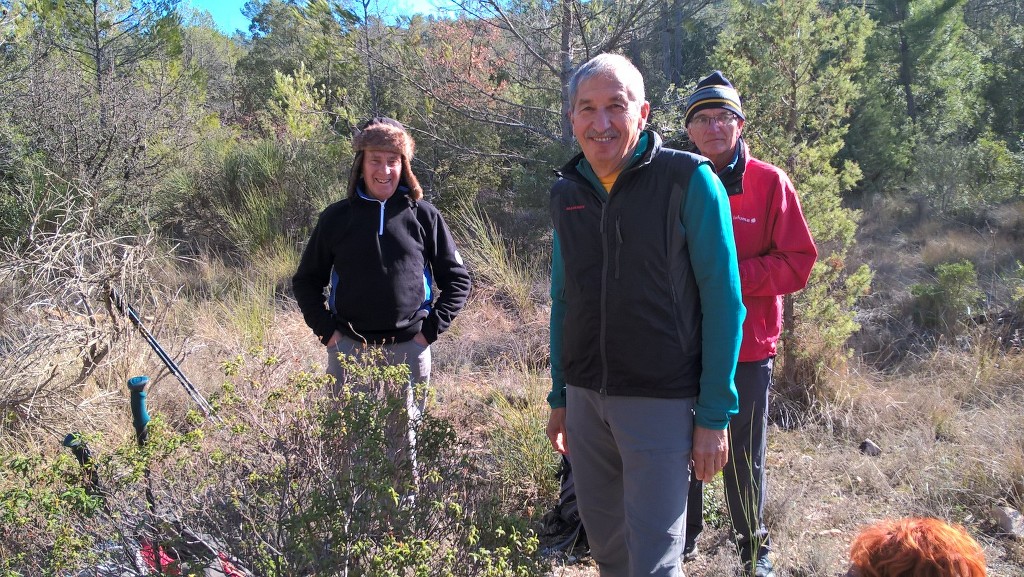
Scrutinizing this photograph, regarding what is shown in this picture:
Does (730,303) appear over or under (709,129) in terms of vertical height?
under

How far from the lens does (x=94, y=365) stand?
12.4 ft

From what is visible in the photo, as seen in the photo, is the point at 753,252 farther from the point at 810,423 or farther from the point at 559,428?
the point at 810,423

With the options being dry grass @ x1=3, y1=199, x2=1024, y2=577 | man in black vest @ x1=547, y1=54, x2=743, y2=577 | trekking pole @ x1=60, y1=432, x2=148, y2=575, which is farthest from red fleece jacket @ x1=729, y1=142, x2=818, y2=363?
trekking pole @ x1=60, y1=432, x2=148, y2=575

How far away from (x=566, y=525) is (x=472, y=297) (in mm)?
3905

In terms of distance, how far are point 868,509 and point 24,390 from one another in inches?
168

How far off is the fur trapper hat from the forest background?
898 mm

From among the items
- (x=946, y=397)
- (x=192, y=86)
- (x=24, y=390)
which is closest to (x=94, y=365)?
(x=24, y=390)

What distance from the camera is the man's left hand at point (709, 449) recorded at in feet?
5.89

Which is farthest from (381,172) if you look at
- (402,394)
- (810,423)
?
(810,423)

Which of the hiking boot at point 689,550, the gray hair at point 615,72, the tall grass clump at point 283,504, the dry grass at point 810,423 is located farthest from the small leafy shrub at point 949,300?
the tall grass clump at point 283,504

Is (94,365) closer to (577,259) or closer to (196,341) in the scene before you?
(196,341)

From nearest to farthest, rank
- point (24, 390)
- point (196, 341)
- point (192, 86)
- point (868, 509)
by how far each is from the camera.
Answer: point (868, 509) → point (24, 390) → point (196, 341) → point (192, 86)

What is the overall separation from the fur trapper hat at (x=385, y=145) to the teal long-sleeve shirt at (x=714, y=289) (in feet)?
5.06

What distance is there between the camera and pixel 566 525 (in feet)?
10.1
